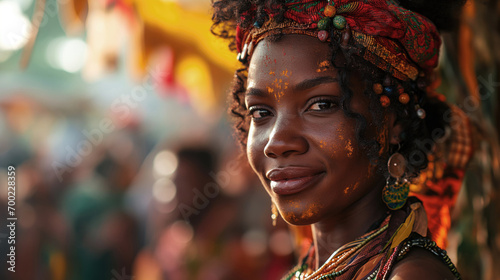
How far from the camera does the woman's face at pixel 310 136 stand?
1571mm

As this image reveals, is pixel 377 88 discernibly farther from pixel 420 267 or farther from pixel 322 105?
pixel 420 267

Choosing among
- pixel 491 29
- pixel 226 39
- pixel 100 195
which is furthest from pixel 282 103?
pixel 100 195

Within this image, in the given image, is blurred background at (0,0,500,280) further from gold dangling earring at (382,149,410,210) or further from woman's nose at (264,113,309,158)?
woman's nose at (264,113,309,158)

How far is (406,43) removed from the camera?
165cm

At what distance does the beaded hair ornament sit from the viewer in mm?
1602

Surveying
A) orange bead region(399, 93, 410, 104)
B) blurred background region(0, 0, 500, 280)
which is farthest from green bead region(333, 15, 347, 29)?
blurred background region(0, 0, 500, 280)

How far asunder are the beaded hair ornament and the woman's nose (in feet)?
0.92

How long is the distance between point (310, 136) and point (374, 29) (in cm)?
38

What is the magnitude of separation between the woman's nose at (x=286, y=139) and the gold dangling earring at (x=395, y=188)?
32cm

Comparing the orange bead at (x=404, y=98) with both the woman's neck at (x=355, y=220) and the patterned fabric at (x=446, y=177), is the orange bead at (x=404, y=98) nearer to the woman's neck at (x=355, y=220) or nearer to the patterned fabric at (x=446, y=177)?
the woman's neck at (x=355, y=220)

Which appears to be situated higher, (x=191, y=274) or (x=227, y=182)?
(x=227, y=182)

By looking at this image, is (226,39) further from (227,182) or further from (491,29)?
(227,182)

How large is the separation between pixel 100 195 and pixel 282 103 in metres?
3.93

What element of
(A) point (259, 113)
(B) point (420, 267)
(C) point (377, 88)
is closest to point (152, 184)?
(A) point (259, 113)
